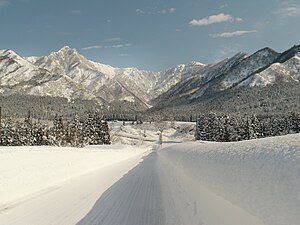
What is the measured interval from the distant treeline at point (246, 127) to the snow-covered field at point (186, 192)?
61091 millimetres

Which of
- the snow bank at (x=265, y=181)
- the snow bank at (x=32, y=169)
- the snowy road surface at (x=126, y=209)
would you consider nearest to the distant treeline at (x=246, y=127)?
the snow bank at (x=32, y=169)

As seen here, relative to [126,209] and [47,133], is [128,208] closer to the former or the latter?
[126,209]

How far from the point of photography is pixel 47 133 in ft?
236

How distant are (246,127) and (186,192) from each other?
2771 inches

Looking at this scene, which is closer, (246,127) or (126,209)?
(126,209)

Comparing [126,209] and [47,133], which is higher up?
[47,133]

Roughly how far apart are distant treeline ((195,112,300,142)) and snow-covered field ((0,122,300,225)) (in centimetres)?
6109

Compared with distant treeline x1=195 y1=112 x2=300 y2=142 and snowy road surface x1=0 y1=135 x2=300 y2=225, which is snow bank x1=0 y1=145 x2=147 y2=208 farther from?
distant treeline x1=195 y1=112 x2=300 y2=142

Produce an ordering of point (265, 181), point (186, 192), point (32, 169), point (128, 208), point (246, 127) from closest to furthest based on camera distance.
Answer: point (265, 181), point (186, 192), point (128, 208), point (32, 169), point (246, 127)

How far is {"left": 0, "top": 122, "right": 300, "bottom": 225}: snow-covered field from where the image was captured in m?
4.41

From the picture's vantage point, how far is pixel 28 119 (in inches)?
2901

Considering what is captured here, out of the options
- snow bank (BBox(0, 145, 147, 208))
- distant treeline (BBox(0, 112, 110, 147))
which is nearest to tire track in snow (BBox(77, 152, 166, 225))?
snow bank (BBox(0, 145, 147, 208))

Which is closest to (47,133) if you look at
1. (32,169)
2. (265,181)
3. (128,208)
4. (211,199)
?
(32,169)

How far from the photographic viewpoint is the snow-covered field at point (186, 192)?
441 cm
